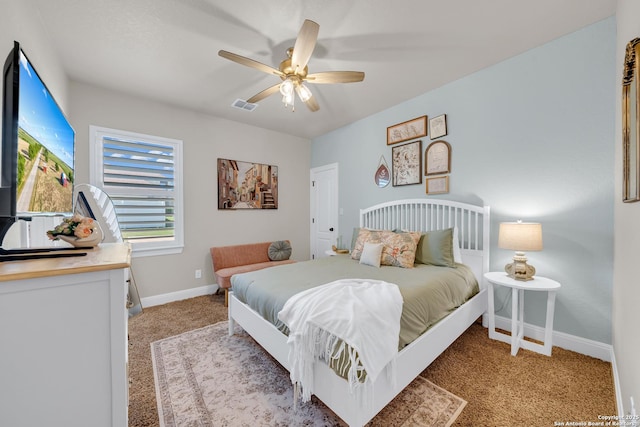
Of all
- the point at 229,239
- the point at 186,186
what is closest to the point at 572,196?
the point at 229,239

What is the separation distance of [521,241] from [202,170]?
3812mm

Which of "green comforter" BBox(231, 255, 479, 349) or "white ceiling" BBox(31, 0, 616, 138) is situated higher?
"white ceiling" BBox(31, 0, 616, 138)

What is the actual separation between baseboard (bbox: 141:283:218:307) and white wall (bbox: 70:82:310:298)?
59 millimetres

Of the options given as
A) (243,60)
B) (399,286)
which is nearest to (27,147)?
(243,60)

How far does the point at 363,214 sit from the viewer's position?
373 cm

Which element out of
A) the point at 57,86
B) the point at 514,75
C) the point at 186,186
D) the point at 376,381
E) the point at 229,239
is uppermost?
the point at 514,75

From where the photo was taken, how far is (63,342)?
879 mm

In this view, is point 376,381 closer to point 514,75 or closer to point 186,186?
point 514,75

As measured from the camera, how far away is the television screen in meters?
1.00

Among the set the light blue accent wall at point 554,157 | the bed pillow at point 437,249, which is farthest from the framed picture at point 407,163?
the bed pillow at point 437,249

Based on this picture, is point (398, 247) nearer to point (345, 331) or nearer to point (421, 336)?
point (421, 336)

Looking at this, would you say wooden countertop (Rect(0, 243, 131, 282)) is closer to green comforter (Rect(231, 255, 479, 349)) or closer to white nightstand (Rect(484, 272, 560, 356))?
green comforter (Rect(231, 255, 479, 349))

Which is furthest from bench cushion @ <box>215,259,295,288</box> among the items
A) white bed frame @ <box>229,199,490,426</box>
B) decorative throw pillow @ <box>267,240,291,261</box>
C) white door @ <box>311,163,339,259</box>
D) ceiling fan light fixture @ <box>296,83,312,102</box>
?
ceiling fan light fixture @ <box>296,83,312,102</box>

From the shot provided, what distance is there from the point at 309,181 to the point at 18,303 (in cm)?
423
